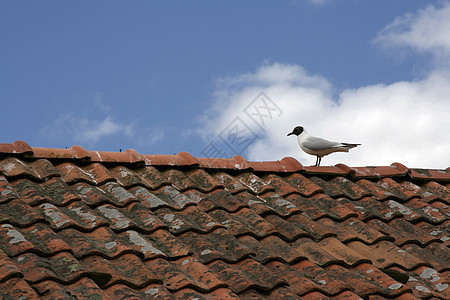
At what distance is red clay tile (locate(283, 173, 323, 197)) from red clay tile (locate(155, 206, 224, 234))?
1.33 meters

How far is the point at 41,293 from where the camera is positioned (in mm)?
2609

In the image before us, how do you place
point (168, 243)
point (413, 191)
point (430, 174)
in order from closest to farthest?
point (168, 243) → point (413, 191) → point (430, 174)

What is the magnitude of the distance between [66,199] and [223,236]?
1.14 m

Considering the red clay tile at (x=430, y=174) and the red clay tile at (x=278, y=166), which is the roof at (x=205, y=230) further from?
the red clay tile at (x=430, y=174)

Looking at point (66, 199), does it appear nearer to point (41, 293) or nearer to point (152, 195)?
point (152, 195)

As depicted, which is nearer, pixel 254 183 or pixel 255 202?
pixel 255 202

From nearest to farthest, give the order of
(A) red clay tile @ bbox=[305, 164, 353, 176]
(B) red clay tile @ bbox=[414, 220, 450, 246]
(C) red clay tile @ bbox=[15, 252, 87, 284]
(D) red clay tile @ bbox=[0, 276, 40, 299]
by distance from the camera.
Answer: (D) red clay tile @ bbox=[0, 276, 40, 299] < (C) red clay tile @ bbox=[15, 252, 87, 284] < (B) red clay tile @ bbox=[414, 220, 450, 246] < (A) red clay tile @ bbox=[305, 164, 353, 176]

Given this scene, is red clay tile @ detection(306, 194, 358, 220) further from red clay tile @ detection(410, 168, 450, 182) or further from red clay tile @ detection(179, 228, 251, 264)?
red clay tile @ detection(410, 168, 450, 182)

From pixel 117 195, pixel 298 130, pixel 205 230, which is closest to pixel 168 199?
pixel 117 195

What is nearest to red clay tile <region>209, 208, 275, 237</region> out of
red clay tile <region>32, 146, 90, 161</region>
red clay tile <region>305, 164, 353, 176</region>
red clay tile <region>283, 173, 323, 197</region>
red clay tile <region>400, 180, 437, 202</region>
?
red clay tile <region>283, 173, 323, 197</region>

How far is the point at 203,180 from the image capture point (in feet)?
15.8

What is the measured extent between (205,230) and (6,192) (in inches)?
55.2

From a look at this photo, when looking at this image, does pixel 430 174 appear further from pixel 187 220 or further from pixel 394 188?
pixel 187 220

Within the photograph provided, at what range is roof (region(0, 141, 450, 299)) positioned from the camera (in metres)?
2.95
